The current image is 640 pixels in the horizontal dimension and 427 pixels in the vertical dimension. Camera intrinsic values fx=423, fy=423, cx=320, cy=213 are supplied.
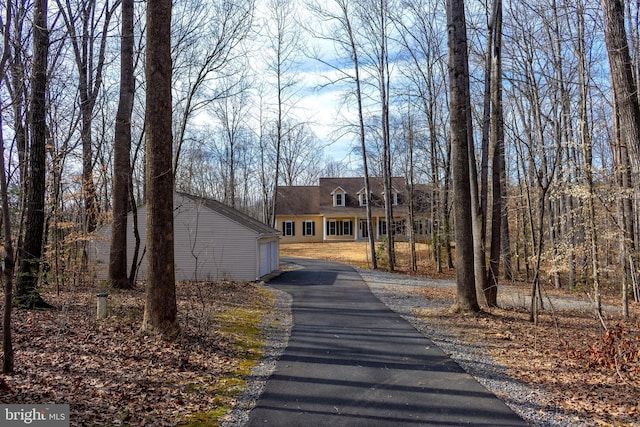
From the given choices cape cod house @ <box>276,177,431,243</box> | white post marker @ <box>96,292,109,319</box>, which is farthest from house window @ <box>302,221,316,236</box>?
white post marker @ <box>96,292,109,319</box>

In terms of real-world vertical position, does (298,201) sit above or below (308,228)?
above

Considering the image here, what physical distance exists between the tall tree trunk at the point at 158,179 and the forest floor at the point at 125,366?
0.46 metres

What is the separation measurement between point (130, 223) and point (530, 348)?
16280mm

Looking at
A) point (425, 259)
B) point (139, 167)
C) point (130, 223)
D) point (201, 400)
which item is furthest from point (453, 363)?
point (139, 167)

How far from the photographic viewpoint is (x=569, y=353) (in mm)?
7043

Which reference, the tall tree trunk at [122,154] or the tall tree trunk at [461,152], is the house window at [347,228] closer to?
the tall tree trunk at [122,154]

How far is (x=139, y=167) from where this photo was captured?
28.8 metres

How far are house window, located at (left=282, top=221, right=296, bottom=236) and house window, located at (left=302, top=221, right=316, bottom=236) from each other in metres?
0.98

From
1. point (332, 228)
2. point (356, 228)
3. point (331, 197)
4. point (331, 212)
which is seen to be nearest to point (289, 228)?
point (332, 228)

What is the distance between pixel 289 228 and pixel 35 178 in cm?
3348

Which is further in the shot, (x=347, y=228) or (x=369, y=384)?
(x=347, y=228)

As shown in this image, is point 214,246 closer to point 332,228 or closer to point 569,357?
point 569,357

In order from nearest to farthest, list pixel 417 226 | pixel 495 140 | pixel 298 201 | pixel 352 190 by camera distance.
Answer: pixel 495 140 → pixel 417 226 → pixel 298 201 → pixel 352 190

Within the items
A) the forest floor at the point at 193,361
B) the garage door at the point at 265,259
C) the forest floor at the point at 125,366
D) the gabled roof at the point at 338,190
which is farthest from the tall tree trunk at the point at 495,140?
the gabled roof at the point at 338,190
